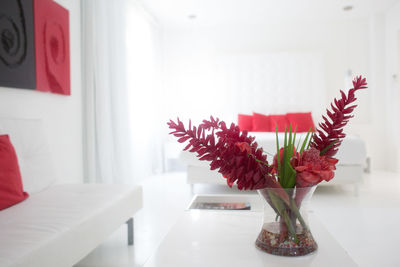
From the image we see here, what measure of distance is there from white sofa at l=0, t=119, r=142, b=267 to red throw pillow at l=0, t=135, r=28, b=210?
0.05m

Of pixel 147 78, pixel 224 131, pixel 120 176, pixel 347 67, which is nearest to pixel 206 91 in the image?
pixel 147 78

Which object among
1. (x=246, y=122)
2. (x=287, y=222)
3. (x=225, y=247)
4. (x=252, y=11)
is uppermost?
(x=252, y=11)

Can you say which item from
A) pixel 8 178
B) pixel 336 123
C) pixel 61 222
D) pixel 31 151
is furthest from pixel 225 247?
pixel 31 151

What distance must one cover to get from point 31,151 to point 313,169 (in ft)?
6.26

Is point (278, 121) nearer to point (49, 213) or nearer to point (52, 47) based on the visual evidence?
point (52, 47)

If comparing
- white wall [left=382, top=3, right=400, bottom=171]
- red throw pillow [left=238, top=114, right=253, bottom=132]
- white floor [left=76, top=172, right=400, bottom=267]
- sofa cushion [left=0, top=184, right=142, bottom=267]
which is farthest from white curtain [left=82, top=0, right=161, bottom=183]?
white wall [left=382, top=3, right=400, bottom=171]

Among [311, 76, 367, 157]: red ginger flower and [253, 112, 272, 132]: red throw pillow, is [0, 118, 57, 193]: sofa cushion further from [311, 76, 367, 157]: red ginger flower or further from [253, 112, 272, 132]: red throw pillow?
[253, 112, 272, 132]: red throw pillow

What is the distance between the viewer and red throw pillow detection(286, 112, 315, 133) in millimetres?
5051

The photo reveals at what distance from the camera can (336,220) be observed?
2691 mm

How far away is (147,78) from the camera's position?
17.0 ft

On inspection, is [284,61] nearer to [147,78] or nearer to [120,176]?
[147,78]

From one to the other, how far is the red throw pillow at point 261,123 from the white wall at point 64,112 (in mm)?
2863

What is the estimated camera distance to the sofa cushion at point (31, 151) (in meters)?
2.03

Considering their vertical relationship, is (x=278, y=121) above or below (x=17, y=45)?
below
